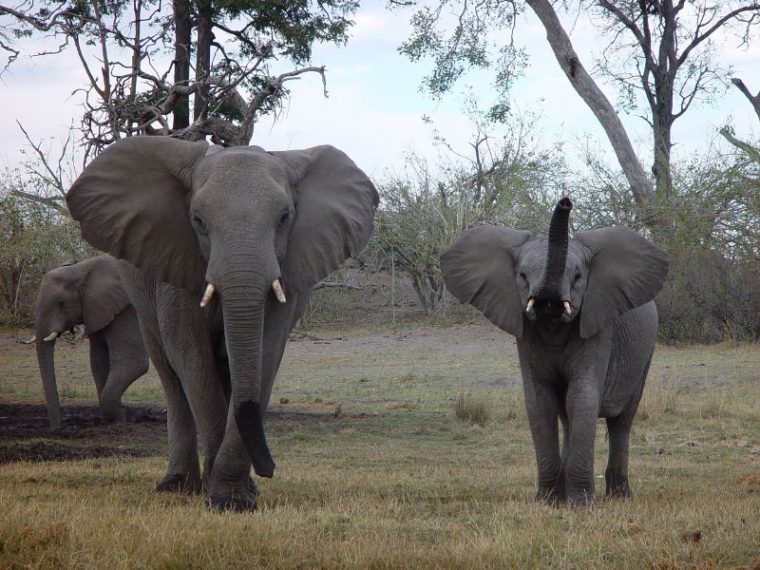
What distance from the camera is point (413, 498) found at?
7523mm

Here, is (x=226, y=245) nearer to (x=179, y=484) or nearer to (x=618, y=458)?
(x=179, y=484)

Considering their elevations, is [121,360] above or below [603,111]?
below

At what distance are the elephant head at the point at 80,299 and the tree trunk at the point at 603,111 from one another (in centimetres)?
1640

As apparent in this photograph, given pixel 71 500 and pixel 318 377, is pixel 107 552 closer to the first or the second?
pixel 71 500

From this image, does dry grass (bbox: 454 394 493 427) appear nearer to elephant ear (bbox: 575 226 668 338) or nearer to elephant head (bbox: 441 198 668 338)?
elephant head (bbox: 441 198 668 338)

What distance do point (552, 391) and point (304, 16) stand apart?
11565 millimetres

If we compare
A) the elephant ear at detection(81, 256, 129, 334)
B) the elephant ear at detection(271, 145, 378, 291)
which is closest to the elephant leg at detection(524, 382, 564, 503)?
the elephant ear at detection(271, 145, 378, 291)

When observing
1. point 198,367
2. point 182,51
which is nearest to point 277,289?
point 198,367

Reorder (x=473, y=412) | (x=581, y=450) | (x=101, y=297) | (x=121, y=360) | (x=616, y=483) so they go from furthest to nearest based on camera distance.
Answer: (x=101, y=297), (x=121, y=360), (x=473, y=412), (x=616, y=483), (x=581, y=450)

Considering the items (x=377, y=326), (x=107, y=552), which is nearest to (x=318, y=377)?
(x=377, y=326)

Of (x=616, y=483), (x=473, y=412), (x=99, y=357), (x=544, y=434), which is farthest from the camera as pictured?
(x=99, y=357)

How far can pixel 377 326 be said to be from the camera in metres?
30.5

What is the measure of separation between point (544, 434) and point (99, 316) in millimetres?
8390

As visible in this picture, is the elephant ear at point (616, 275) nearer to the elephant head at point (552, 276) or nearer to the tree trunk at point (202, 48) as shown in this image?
the elephant head at point (552, 276)
